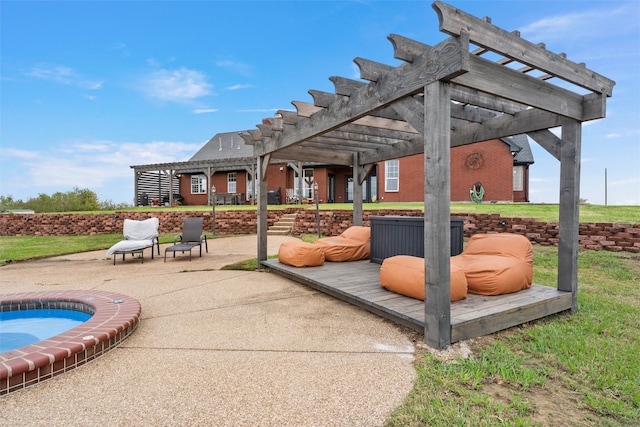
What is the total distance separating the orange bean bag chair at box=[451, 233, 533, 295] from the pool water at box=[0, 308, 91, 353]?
15.1ft

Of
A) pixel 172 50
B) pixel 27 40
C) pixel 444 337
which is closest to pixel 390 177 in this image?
pixel 172 50

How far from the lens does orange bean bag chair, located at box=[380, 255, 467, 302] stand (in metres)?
3.62

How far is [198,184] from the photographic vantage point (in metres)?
24.5

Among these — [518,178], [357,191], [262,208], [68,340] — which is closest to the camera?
[68,340]

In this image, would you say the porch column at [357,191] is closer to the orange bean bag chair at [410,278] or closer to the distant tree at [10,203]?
the orange bean bag chair at [410,278]

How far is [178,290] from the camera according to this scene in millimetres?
5145

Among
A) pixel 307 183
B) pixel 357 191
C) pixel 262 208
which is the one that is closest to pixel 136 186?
pixel 307 183

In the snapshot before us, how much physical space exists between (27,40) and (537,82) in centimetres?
1803

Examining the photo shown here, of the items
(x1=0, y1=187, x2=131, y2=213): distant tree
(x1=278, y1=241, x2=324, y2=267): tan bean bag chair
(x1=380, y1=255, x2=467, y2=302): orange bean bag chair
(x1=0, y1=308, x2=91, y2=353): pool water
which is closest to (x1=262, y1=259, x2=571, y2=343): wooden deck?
(x1=380, y1=255, x2=467, y2=302): orange bean bag chair

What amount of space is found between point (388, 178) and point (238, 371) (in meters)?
16.7

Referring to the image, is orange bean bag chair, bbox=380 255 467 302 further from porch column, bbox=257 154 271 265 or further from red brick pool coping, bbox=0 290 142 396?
porch column, bbox=257 154 271 265

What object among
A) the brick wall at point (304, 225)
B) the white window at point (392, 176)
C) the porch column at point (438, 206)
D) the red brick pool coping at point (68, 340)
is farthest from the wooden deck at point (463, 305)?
the white window at point (392, 176)

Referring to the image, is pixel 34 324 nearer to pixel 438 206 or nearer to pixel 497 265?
pixel 438 206

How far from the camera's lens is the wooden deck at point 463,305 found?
3154 millimetres
